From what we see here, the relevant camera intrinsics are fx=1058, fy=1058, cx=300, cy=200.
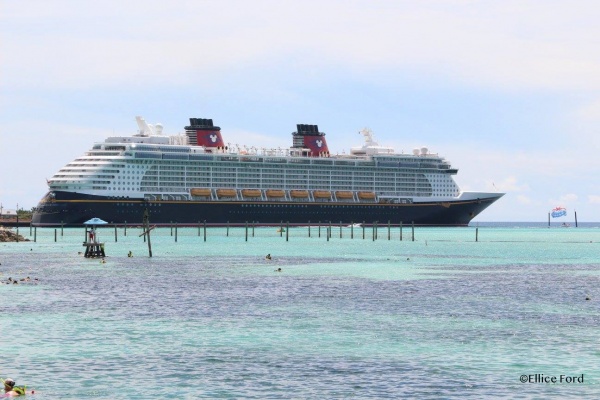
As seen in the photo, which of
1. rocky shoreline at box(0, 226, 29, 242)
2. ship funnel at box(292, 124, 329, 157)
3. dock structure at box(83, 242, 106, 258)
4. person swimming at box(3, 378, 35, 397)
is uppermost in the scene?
ship funnel at box(292, 124, 329, 157)

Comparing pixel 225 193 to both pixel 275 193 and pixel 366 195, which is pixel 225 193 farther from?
pixel 366 195

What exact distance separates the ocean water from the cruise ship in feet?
289

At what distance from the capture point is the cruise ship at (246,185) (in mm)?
147500

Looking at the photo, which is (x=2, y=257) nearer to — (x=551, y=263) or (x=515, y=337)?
(x=551, y=263)

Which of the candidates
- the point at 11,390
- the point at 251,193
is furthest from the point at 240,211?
the point at 11,390

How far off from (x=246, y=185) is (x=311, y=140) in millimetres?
18756

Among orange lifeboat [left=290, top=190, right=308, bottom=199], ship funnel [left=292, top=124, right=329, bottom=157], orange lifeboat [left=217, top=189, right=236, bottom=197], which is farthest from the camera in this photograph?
ship funnel [left=292, top=124, right=329, bottom=157]

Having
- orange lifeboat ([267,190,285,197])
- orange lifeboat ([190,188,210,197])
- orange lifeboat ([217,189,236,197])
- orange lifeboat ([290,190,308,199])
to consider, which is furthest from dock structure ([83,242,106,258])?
orange lifeboat ([290,190,308,199])

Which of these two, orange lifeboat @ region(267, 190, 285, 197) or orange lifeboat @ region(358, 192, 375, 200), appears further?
orange lifeboat @ region(358, 192, 375, 200)

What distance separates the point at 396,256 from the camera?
81125 millimetres

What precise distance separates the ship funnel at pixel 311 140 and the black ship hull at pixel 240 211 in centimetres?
1373

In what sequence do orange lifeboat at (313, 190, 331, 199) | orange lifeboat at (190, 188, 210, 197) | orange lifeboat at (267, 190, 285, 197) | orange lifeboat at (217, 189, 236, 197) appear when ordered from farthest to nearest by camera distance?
orange lifeboat at (313, 190, 331, 199)
orange lifeboat at (267, 190, 285, 197)
orange lifeboat at (217, 189, 236, 197)
orange lifeboat at (190, 188, 210, 197)

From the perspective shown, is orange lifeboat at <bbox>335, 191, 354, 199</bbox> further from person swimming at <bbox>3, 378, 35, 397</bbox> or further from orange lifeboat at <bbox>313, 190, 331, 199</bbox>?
person swimming at <bbox>3, 378, 35, 397</bbox>

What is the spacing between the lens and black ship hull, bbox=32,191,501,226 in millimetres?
143125
